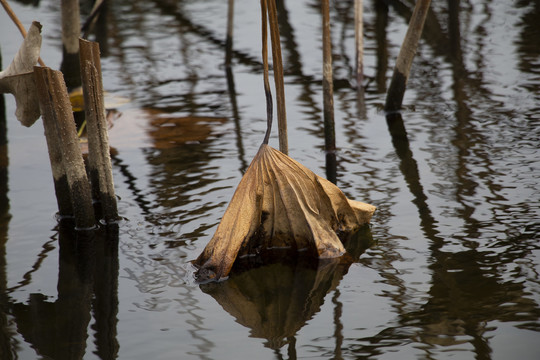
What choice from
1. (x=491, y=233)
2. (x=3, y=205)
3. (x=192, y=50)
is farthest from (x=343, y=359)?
(x=192, y=50)

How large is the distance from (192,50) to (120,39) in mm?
861

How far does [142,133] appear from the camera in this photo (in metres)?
4.86

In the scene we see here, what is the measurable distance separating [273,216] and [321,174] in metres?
0.93

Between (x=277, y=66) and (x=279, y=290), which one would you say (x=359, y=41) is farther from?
(x=279, y=290)

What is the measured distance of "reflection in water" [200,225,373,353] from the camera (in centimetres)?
270

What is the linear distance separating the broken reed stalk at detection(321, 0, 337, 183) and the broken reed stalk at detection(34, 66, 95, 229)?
1348 mm

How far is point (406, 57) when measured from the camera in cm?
438

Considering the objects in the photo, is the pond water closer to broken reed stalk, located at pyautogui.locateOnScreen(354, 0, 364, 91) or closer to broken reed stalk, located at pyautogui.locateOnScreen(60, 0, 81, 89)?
broken reed stalk, located at pyautogui.locateOnScreen(354, 0, 364, 91)

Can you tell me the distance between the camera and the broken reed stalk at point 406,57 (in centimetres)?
411

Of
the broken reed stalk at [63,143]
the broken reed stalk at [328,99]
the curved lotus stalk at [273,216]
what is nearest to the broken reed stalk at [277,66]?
the curved lotus stalk at [273,216]

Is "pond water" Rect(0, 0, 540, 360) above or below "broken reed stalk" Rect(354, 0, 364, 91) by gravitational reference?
below

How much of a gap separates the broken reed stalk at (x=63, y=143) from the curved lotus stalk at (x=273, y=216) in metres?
0.74

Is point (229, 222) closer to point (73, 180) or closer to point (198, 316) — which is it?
point (198, 316)

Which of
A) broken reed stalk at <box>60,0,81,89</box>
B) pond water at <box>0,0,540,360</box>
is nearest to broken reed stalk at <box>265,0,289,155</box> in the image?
pond water at <box>0,0,540,360</box>
